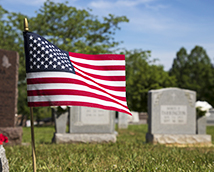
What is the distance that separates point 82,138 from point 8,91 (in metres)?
3.19

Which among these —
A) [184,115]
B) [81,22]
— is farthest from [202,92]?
[184,115]

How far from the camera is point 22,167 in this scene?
563 cm

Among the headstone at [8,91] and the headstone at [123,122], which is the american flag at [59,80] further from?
the headstone at [123,122]

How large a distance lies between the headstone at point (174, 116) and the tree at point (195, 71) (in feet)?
86.1

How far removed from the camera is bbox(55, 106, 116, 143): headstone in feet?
34.9

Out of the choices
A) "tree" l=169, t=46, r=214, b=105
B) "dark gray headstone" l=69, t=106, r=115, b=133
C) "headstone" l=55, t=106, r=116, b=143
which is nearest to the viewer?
"headstone" l=55, t=106, r=116, b=143

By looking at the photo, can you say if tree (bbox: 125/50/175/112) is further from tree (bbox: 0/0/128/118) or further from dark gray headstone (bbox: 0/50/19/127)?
dark gray headstone (bbox: 0/50/19/127)

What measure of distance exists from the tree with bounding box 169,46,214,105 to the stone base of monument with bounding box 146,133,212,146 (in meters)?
26.3

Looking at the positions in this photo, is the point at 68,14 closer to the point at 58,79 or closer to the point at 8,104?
the point at 8,104

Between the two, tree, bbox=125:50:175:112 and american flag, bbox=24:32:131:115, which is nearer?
american flag, bbox=24:32:131:115

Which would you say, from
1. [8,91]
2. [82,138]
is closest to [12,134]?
[8,91]

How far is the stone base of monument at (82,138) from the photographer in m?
10.5

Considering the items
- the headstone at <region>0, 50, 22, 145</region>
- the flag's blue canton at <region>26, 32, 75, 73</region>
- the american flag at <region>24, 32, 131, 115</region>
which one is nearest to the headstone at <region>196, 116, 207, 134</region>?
the headstone at <region>0, 50, 22, 145</region>

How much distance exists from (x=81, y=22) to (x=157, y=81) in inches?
573
